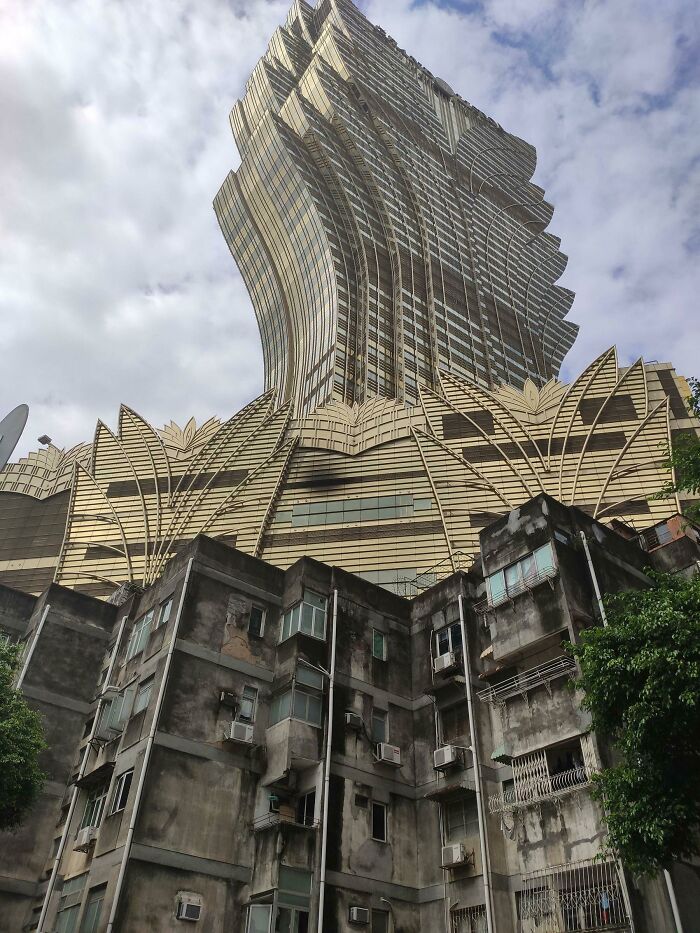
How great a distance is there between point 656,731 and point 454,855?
31.9 ft

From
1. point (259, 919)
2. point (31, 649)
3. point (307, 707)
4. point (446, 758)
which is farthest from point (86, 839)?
point (446, 758)

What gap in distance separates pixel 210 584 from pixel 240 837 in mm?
8819

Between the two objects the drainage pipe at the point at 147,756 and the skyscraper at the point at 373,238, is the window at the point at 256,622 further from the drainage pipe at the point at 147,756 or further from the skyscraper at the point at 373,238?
the skyscraper at the point at 373,238

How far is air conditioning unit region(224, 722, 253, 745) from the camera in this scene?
26.3 metres

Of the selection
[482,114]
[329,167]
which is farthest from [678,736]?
[482,114]

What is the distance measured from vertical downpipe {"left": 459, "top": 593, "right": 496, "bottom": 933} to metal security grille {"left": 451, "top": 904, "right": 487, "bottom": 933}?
2.26 ft

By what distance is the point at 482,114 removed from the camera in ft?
478

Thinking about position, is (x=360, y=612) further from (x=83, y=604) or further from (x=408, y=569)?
(x=408, y=569)

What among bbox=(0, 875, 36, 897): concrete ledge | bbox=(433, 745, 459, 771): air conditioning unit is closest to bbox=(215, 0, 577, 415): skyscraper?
bbox=(433, 745, 459, 771): air conditioning unit

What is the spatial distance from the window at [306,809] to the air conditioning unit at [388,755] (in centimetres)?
276

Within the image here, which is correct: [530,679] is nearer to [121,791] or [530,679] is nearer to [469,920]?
[469,920]

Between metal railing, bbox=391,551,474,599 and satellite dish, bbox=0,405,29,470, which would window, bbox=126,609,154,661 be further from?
satellite dish, bbox=0,405,29,470

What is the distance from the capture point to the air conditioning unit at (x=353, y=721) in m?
27.9

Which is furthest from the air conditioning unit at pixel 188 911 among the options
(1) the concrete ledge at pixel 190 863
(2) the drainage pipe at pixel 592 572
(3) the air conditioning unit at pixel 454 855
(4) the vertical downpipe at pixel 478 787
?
(2) the drainage pipe at pixel 592 572
